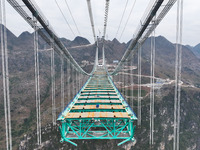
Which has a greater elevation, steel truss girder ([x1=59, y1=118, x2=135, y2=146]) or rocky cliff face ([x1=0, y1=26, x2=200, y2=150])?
steel truss girder ([x1=59, y1=118, x2=135, y2=146])

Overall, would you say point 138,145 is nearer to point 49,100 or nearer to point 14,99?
point 49,100

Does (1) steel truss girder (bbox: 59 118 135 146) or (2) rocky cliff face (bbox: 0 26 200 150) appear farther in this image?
(2) rocky cliff face (bbox: 0 26 200 150)

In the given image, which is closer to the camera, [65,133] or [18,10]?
[18,10]

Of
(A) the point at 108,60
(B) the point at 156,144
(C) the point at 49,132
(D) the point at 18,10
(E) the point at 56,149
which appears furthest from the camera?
(A) the point at 108,60

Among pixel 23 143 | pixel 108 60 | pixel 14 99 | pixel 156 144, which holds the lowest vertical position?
pixel 156 144

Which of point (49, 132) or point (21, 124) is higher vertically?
point (49, 132)

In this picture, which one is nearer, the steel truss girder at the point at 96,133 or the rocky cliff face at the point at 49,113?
the steel truss girder at the point at 96,133

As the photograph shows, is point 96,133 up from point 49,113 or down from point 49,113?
up

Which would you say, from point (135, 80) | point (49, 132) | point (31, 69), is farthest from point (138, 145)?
point (31, 69)

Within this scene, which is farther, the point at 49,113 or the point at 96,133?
the point at 49,113

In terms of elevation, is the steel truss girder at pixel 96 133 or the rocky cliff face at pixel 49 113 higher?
the steel truss girder at pixel 96 133

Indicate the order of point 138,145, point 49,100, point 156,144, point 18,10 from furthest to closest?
point 49,100, point 156,144, point 138,145, point 18,10
